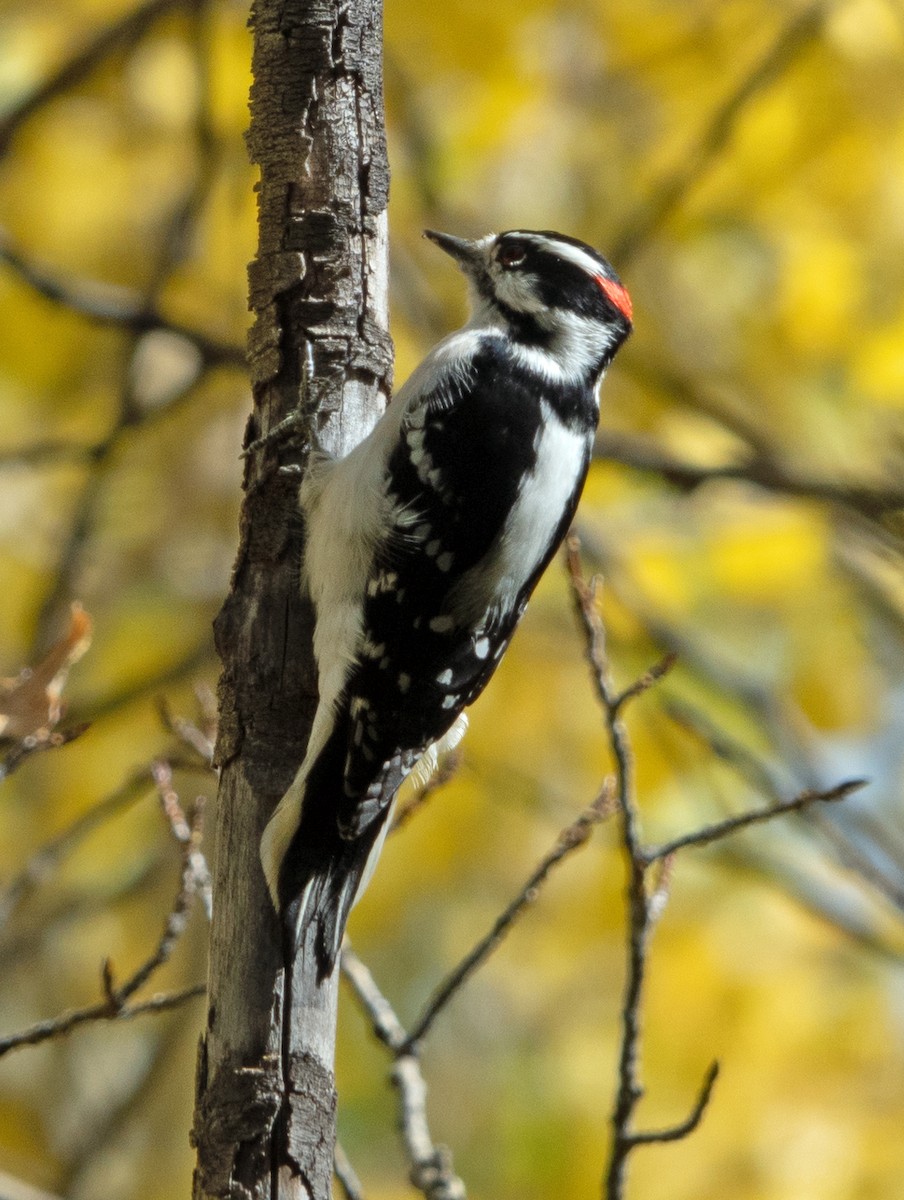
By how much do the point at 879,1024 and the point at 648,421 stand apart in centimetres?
292

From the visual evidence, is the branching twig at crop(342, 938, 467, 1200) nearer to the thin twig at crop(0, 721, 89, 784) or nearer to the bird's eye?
the thin twig at crop(0, 721, 89, 784)

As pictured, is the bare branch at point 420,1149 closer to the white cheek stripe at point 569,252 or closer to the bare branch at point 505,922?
the bare branch at point 505,922

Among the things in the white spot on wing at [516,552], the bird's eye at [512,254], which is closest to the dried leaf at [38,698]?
the white spot on wing at [516,552]

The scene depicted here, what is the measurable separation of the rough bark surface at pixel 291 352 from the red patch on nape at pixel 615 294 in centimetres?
102

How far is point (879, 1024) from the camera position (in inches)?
244

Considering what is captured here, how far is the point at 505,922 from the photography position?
2.79 m

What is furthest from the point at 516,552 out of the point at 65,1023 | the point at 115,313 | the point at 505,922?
the point at 115,313

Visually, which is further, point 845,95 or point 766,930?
point 766,930

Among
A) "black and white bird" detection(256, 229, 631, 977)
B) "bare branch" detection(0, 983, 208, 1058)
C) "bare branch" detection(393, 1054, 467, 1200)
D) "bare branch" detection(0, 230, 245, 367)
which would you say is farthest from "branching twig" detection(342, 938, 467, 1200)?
"bare branch" detection(0, 230, 245, 367)

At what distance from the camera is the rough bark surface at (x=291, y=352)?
108 inches

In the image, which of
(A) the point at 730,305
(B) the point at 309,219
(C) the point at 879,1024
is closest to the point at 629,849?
(B) the point at 309,219

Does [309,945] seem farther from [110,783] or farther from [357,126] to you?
[110,783]

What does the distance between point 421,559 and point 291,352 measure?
→ 1.96 ft

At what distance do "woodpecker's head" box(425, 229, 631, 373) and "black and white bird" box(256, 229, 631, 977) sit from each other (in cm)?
10
